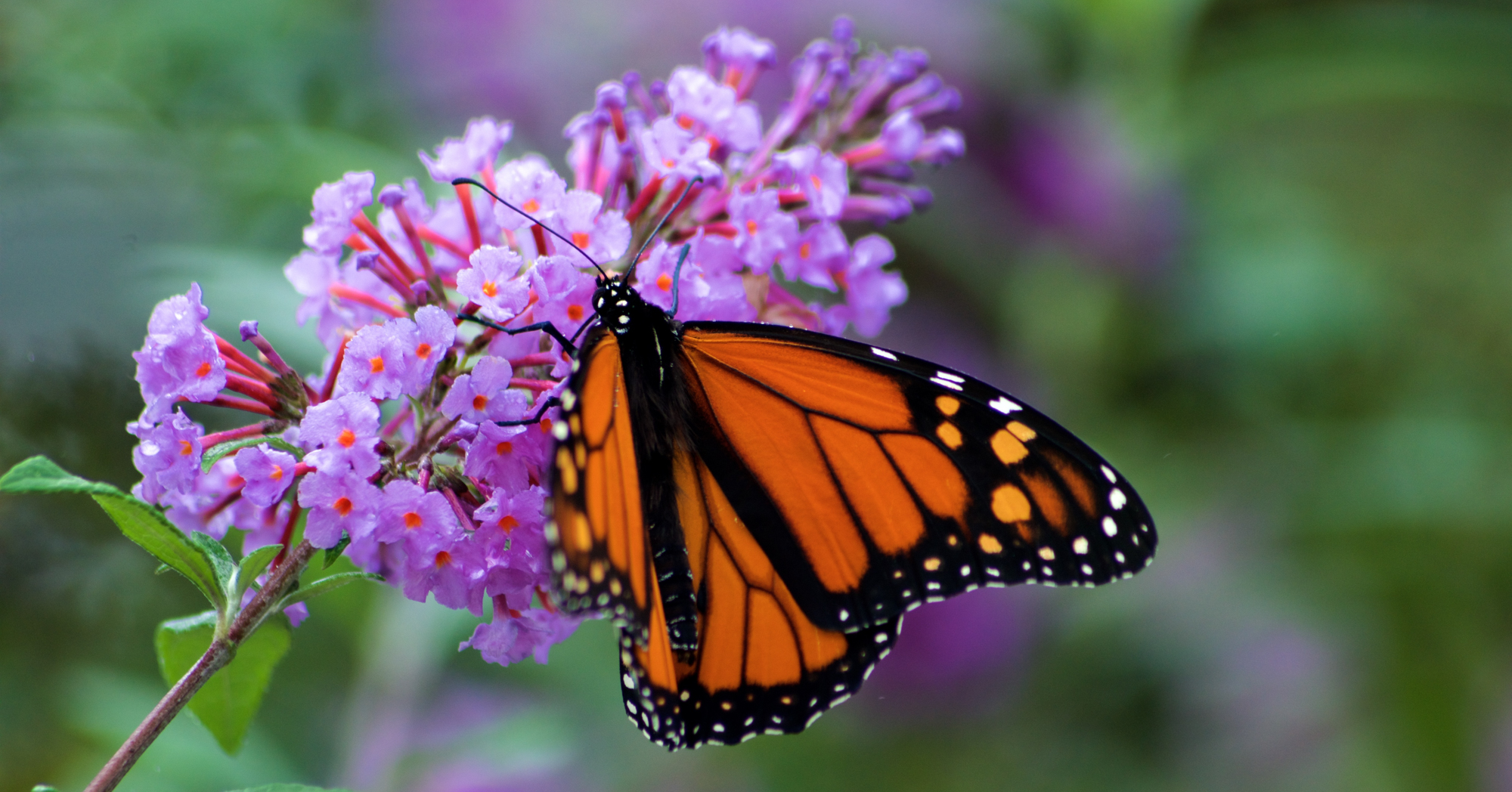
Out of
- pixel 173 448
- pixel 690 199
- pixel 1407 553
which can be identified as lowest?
pixel 173 448

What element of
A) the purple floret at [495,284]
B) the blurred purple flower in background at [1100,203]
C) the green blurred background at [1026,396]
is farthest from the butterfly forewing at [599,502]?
the blurred purple flower in background at [1100,203]

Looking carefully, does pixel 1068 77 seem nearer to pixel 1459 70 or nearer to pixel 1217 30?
pixel 1459 70

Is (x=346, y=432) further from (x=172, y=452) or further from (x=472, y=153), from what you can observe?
(x=472, y=153)

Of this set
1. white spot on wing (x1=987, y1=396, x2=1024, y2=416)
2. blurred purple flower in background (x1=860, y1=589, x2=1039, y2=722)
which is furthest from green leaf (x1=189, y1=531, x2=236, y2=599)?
blurred purple flower in background (x1=860, y1=589, x2=1039, y2=722)

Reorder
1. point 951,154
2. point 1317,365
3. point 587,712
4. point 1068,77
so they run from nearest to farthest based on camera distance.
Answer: point 951,154, point 587,712, point 1317,365, point 1068,77

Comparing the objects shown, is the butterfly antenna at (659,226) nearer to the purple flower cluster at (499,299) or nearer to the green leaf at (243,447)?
the purple flower cluster at (499,299)

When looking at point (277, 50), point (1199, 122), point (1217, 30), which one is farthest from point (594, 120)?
point (1217, 30)
